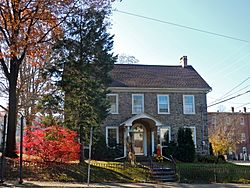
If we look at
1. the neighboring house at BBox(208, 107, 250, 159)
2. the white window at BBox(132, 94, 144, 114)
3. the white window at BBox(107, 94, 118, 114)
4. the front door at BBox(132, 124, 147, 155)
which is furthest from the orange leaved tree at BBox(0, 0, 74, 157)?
the neighboring house at BBox(208, 107, 250, 159)

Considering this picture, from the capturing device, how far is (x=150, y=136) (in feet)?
90.2

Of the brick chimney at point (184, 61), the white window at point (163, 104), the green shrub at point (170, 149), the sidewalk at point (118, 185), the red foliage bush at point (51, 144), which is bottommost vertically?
the sidewalk at point (118, 185)

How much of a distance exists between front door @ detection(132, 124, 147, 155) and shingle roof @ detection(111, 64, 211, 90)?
144 inches

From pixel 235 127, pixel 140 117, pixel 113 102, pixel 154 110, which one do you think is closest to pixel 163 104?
pixel 154 110

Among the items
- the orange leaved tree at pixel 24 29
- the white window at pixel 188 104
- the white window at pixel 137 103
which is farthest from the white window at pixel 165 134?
the orange leaved tree at pixel 24 29

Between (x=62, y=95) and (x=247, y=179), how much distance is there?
12.0 metres

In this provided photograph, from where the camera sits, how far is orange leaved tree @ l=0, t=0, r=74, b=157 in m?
18.3

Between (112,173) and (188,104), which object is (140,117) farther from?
(112,173)

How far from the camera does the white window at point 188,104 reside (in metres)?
28.5

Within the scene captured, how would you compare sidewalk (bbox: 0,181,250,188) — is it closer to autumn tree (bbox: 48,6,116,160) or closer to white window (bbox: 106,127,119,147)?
autumn tree (bbox: 48,6,116,160)

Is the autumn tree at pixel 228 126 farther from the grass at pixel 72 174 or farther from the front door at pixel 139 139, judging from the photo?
the grass at pixel 72 174

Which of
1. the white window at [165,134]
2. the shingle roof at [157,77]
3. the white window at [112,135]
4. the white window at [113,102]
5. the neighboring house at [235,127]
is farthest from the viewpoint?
the neighboring house at [235,127]

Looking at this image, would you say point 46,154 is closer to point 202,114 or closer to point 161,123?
point 161,123

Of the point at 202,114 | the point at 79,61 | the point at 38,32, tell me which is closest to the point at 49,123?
the point at 79,61
